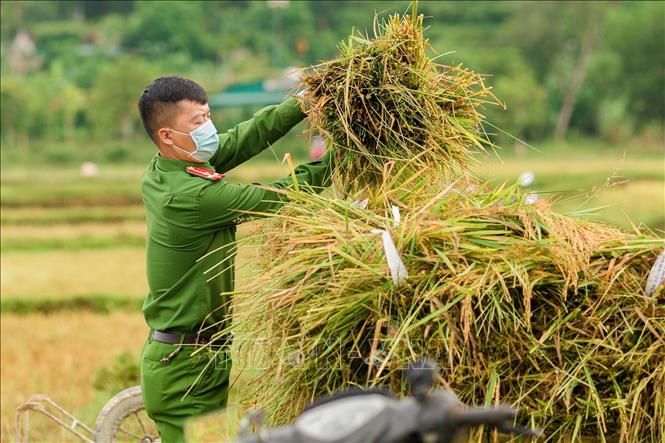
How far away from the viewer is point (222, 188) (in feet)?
12.2

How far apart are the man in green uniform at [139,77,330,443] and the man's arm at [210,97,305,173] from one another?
0.21m

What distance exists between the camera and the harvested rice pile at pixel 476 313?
297cm

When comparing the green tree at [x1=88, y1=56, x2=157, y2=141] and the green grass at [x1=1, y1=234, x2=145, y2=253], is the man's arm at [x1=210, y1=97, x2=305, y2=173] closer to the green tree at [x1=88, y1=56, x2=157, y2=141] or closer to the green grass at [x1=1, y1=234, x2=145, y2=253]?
the green grass at [x1=1, y1=234, x2=145, y2=253]

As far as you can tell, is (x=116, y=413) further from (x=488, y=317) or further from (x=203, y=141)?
(x=488, y=317)

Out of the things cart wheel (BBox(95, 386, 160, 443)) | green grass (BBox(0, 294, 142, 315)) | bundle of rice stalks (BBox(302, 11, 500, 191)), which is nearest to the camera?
bundle of rice stalks (BBox(302, 11, 500, 191))

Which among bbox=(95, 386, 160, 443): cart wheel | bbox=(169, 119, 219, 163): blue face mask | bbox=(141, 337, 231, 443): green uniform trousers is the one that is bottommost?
bbox=(95, 386, 160, 443): cart wheel

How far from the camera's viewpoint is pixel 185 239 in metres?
3.79

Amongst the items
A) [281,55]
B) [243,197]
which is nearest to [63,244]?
[243,197]

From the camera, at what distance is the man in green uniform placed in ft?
12.3

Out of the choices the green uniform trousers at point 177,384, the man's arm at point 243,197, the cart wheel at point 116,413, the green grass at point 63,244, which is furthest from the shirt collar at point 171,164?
the green grass at point 63,244

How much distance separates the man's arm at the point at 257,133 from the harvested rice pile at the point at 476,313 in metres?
0.83

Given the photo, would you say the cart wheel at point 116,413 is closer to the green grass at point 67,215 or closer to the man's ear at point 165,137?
the man's ear at point 165,137

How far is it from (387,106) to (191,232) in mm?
851

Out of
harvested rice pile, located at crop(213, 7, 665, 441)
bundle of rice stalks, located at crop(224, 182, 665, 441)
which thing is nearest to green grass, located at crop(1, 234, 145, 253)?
harvested rice pile, located at crop(213, 7, 665, 441)
